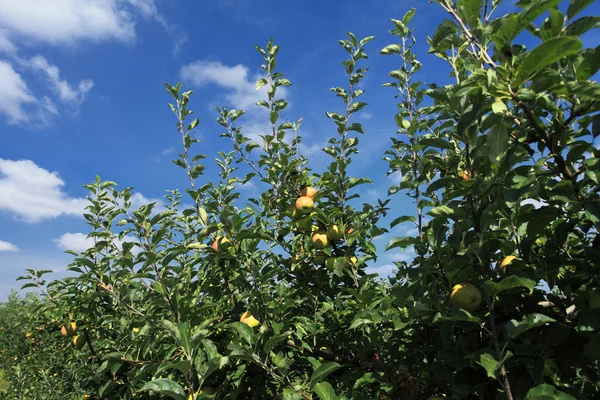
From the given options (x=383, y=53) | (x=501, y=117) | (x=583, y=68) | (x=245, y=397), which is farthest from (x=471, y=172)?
(x=245, y=397)

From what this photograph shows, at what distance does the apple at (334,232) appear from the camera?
2875 mm

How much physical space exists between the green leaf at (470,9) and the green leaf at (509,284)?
37.8 inches

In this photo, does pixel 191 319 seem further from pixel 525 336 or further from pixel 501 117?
pixel 501 117

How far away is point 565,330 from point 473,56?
3.88 feet

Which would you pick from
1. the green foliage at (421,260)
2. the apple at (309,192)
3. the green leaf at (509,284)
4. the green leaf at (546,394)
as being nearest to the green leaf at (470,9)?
the green foliage at (421,260)

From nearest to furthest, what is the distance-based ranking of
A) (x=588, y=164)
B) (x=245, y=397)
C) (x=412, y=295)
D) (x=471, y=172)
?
(x=588, y=164)
(x=471, y=172)
(x=412, y=295)
(x=245, y=397)

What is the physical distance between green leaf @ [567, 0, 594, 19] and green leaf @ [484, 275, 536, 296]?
932 mm

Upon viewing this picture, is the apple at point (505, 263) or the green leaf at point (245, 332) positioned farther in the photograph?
the green leaf at point (245, 332)

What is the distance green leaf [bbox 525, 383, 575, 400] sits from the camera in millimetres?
1301

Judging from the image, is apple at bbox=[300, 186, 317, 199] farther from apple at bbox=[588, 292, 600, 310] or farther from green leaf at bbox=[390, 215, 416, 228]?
apple at bbox=[588, 292, 600, 310]

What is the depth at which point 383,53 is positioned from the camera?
3191 millimetres

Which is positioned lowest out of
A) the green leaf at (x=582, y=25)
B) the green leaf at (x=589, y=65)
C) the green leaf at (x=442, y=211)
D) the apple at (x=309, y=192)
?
the green leaf at (x=442, y=211)

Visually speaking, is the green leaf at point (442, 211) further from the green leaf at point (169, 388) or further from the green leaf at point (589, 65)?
the green leaf at point (169, 388)

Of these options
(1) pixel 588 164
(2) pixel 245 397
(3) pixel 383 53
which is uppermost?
(3) pixel 383 53
